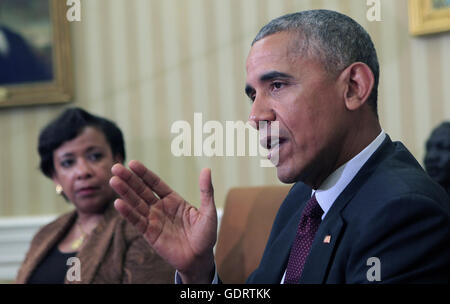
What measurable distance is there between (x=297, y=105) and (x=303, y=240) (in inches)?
14.2

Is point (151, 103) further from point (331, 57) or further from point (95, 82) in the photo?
point (331, 57)

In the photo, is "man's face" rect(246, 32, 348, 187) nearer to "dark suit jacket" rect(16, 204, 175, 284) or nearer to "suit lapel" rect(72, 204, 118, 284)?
"dark suit jacket" rect(16, 204, 175, 284)

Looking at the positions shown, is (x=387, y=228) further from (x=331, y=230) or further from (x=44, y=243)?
(x=44, y=243)

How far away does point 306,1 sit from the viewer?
8.05 feet

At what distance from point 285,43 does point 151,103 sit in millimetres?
1631

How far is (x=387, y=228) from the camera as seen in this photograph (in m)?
1.14

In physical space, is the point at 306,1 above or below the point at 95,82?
above

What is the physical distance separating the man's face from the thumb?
0.19 m

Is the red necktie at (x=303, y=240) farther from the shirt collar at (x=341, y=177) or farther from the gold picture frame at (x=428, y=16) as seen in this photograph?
the gold picture frame at (x=428, y=16)

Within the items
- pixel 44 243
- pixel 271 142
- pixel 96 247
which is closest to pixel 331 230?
pixel 271 142

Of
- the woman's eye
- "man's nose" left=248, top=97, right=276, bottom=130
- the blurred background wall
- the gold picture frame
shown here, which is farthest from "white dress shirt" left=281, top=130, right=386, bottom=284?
the woman's eye

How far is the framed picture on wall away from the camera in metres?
3.01
